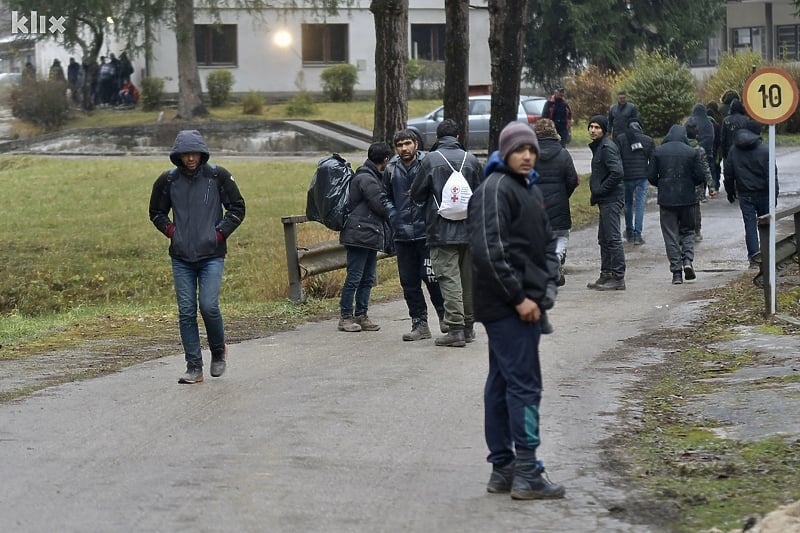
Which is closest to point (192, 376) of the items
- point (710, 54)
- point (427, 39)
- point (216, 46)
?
point (216, 46)

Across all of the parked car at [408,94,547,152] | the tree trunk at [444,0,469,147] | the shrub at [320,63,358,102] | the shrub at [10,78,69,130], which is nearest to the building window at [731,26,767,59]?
the shrub at [320,63,358,102]

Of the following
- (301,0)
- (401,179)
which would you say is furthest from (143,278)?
(301,0)

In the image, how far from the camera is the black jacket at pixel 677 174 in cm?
1619

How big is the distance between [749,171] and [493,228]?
33.3 ft

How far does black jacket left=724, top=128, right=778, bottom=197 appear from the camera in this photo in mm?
16250

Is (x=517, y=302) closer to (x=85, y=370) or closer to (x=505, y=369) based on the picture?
(x=505, y=369)

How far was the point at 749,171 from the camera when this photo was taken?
1633 centimetres

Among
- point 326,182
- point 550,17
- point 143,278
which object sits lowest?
point 143,278

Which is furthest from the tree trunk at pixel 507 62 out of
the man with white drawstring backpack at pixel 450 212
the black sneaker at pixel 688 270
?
the man with white drawstring backpack at pixel 450 212

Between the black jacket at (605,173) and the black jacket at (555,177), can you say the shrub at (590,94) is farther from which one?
the black jacket at (555,177)

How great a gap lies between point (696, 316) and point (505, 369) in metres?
7.29

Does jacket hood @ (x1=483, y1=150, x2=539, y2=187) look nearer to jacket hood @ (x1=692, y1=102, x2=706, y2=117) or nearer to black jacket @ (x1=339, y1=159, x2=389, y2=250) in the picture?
black jacket @ (x1=339, y1=159, x2=389, y2=250)

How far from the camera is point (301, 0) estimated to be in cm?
5147

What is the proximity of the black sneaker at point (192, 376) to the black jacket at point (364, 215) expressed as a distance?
107 inches
